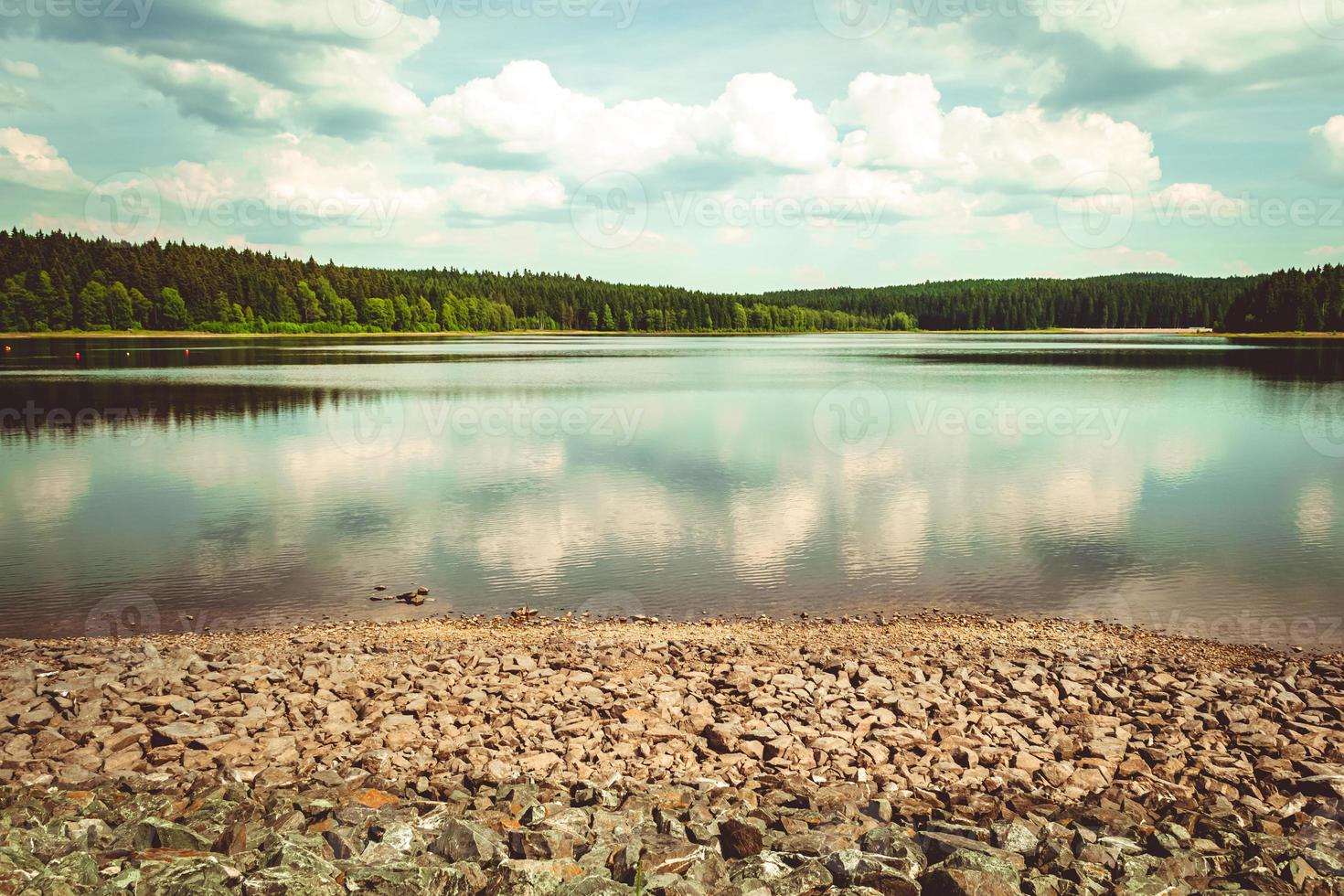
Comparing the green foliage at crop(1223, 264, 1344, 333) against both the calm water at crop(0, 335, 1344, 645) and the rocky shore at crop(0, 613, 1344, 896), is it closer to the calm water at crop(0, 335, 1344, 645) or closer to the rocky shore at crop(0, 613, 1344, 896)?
the calm water at crop(0, 335, 1344, 645)

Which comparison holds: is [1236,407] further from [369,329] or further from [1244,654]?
[369,329]

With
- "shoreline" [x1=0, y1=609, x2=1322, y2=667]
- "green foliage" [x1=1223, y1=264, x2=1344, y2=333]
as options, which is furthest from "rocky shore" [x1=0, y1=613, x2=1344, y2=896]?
"green foliage" [x1=1223, y1=264, x2=1344, y2=333]

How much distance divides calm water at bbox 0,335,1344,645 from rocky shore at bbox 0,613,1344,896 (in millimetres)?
3078

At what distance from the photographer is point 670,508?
21.8 meters

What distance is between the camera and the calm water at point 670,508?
49.5ft

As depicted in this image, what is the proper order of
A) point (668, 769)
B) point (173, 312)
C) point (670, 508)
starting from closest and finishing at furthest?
point (668, 769)
point (670, 508)
point (173, 312)

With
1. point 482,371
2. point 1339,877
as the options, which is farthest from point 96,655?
point 482,371

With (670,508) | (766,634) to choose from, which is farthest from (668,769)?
(670,508)

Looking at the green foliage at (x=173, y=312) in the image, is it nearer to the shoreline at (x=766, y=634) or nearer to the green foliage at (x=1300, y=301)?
the shoreline at (x=766, y=634)

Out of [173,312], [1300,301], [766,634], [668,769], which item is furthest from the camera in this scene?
[173,312]

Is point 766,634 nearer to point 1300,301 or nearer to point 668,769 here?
point 668,769

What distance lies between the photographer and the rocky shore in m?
6.46

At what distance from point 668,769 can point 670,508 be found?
13.8 metres

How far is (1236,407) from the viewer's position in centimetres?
4725
